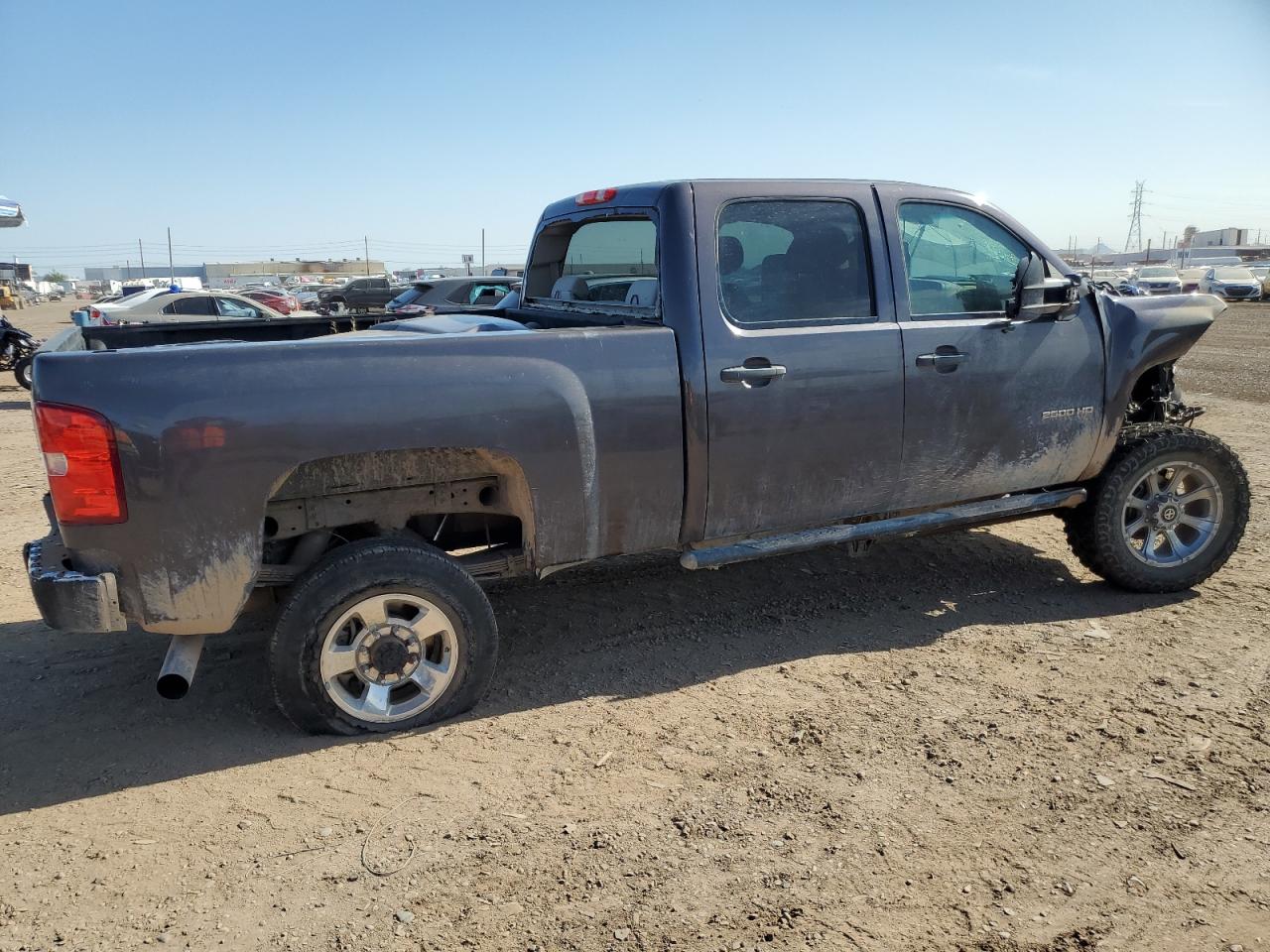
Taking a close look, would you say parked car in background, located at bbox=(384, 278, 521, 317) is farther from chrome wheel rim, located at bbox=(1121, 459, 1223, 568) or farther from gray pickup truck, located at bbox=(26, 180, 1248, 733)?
chrome wheel rim, located at bbox=(1121, 459, 1223, 568)

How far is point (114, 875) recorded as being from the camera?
2812mm

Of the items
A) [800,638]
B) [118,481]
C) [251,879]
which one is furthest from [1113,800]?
[118,481]

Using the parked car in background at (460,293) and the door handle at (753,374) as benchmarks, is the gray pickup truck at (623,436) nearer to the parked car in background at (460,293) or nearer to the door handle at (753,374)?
the door handle at (753,374)

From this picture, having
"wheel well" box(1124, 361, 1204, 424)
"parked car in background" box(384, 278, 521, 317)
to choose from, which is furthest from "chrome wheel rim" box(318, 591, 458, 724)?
"parked car in background" box(384, 278, 521, 317)

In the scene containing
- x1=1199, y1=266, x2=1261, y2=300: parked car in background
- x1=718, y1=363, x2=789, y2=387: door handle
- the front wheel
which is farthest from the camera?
x1=1199, y1=266, x2=1261, y2=300: parked car in background

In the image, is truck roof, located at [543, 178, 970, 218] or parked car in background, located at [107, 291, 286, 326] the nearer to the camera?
truck roof, located at [543, 178, 970, 218]

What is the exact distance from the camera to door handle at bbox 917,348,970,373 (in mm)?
4293

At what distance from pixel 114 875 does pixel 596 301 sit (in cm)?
307

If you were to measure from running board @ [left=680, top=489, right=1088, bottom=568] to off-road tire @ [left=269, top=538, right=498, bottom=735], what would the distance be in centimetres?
96

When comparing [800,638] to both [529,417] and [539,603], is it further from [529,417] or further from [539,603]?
[529,417]

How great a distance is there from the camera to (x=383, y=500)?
12.3 ft

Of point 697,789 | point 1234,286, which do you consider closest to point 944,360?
point 697,789

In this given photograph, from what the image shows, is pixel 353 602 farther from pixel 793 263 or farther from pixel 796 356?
pixel 793 263

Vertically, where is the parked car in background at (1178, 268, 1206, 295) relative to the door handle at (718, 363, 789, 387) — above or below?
above
